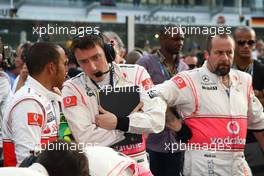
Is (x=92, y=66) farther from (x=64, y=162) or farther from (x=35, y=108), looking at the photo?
(x=64, y=162)

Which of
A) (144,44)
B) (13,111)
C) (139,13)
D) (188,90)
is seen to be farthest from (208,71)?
(139,13)

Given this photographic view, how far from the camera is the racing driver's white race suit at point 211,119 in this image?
149 inches

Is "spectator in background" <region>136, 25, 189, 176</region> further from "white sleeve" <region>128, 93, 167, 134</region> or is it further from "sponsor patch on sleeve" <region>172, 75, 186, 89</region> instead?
"white sleeve" <region>128, 93, 167, 134</region>

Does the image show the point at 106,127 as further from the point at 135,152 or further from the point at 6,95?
the point at 6,95

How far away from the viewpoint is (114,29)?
34.7 feet

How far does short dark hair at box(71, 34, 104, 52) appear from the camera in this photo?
11.1ft

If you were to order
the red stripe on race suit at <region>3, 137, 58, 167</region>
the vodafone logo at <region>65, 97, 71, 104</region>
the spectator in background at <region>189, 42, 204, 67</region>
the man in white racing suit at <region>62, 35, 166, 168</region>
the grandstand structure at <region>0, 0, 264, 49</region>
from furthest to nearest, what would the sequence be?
the grandstand structure at <region>0, 0, 264, 49</region>
the spectator in background at <region>189, 42, 204, 67</region>
the vodafone logo at <region>65, 97, 71, 104</region>
the man in white racing suit at <region>62, 35, 166, 168</region>
the red stripe on race suit at <region>3, 137, 58, 167</region>

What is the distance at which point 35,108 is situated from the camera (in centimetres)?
306

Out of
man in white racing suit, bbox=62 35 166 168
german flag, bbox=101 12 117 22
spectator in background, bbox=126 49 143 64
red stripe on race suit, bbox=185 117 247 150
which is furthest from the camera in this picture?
german flag, bbox=101 12 117 22

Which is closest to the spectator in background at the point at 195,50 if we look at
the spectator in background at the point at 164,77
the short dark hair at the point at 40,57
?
the spectator in background at the point at 164,77

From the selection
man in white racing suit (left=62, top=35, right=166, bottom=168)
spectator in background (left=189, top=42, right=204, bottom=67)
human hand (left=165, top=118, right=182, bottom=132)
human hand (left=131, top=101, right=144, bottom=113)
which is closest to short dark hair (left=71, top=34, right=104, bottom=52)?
man in white racing suit (left=62, top=35, right=166, bottom=168)

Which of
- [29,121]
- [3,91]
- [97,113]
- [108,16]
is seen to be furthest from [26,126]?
[108,16]

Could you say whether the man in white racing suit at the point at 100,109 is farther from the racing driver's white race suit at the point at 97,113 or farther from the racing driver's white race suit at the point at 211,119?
the racing driver's white race suit at the point at 211,119

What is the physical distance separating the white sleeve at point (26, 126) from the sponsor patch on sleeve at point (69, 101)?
35 centimetres
